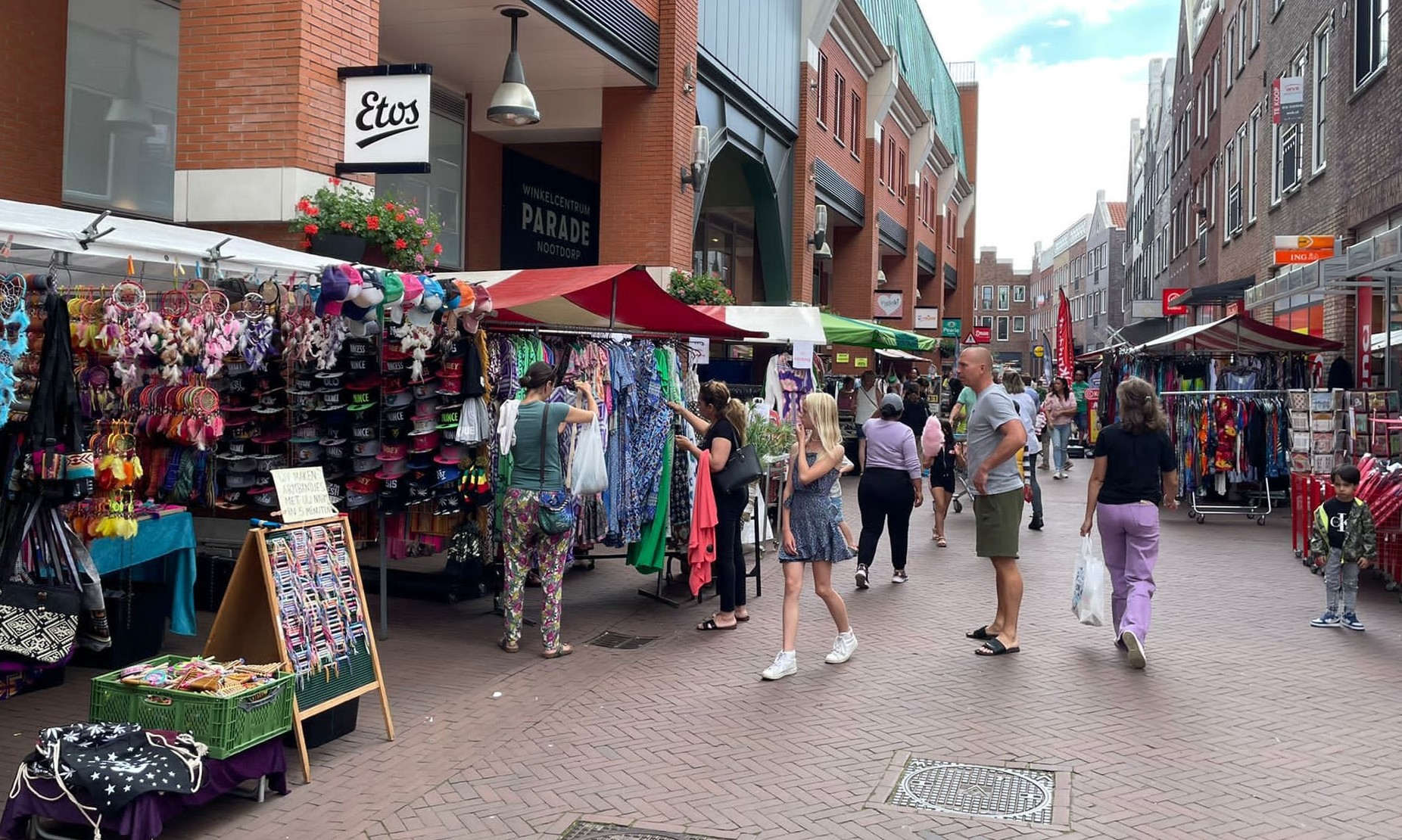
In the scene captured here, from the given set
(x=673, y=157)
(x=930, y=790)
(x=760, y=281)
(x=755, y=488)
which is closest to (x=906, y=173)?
(x=760, y=281)

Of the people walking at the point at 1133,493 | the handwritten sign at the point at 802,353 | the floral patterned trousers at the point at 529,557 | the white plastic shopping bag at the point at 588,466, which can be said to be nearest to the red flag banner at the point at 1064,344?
the handwritten sign at the point at 802,353

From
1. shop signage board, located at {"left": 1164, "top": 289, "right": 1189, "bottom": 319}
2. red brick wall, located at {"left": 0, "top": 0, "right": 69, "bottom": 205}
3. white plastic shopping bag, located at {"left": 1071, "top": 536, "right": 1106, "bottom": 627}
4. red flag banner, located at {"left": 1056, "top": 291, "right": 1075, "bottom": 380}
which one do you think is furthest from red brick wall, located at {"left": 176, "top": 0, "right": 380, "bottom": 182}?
shop signage board, located at {"left": 1164, "top": 289, "right": 1189, "bottom": 319}

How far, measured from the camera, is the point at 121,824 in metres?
4.38

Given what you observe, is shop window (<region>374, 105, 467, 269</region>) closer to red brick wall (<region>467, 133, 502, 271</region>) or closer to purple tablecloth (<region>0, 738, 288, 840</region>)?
red brick wall (<region>467, 133, 502, 271</region>)

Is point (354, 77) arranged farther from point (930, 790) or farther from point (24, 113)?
point (930, 790)

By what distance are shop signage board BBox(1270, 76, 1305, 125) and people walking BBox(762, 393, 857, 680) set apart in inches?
709

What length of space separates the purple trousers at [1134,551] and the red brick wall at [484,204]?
39.9 feet

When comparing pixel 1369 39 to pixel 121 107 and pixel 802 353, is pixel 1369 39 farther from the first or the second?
pixel 121 107

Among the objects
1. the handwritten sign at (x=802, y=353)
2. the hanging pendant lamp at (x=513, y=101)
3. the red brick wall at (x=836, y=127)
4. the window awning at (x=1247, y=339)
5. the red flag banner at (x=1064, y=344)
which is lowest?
the handwritten sign at (x=802, y=353)

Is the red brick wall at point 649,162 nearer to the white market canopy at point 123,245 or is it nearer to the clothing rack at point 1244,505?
the clothing rack at point 1244,505

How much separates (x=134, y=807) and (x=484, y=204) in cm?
1448

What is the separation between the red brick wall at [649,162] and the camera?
55.1ft

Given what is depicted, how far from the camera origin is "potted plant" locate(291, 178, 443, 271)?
31.1 ft

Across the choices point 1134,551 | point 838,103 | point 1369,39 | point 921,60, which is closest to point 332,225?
point 1134,551
